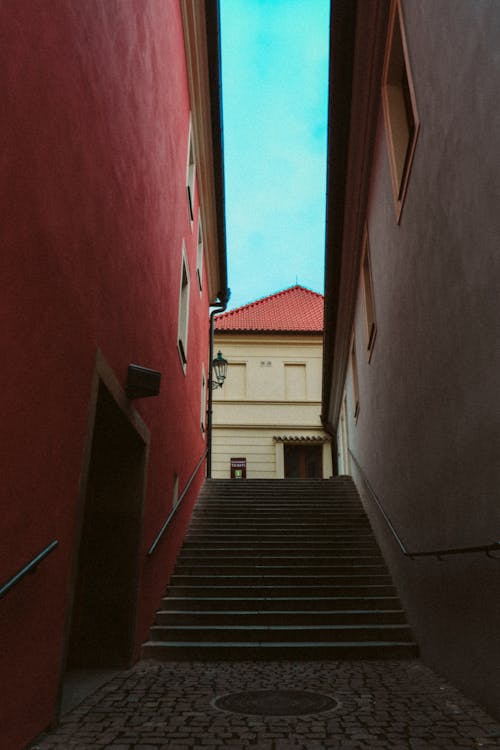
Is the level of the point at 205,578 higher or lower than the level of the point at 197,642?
higher

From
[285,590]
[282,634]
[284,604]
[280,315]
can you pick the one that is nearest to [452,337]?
[282,634]

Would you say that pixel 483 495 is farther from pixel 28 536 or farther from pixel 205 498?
pixel 205 498

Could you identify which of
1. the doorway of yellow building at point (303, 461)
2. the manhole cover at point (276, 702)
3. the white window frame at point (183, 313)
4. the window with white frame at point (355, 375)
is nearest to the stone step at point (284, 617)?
the manhole cover at point (276, 702)

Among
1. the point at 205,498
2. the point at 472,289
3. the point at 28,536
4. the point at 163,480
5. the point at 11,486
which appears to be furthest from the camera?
the point at 205,498

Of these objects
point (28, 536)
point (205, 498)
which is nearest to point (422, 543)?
point (28, 536)

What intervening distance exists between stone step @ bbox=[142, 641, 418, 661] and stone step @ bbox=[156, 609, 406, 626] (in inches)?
25.9

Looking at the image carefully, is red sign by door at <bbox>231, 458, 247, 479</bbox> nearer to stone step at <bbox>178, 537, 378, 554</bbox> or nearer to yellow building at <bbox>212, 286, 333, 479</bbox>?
yellow building at <bbox>212, 286, 333, 479</bbox>

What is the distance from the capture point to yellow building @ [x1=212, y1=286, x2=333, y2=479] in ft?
73.2

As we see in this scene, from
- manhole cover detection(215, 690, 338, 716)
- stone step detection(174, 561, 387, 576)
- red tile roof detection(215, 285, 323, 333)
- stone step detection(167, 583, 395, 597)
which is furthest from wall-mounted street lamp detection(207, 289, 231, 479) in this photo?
manhole cover detection(215, 690, 338, 716)

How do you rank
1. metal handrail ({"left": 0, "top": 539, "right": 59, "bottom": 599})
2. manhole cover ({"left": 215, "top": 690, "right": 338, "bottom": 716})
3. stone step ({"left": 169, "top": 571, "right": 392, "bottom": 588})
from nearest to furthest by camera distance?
metal handrail ({"left": 0, "top": 539, "right": 59, "bottom": 599}), manhole cover ({"left": 215, "top": 690, "right": 338, "bottom": 716}), stone step ({"left": 169, "top": 571, "right": 392, "bottom": 588})

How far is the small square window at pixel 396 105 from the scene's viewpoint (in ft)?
21.1

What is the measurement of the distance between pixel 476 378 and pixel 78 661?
4.79m

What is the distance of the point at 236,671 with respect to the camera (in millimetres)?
5855

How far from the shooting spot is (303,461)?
2262 centimetres
